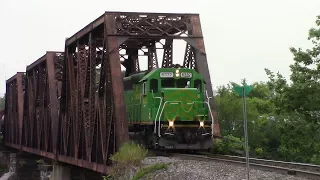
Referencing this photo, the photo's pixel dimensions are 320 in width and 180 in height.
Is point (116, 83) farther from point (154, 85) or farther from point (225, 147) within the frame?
point (225, 147)

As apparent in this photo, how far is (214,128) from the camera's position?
22297 mm

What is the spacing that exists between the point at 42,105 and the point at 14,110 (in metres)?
20.1

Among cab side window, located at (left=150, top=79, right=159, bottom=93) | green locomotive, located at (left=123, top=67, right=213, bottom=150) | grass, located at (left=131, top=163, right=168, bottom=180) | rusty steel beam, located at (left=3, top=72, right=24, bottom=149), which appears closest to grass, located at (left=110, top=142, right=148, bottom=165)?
grass, located at (left=131, top=163, right=168, bottom=180)

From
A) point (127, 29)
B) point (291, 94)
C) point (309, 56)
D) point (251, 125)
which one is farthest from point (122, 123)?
point (251, 125)

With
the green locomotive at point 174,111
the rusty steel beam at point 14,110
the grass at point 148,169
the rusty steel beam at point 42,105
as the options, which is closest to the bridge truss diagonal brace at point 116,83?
the green locomotive at point 174,111

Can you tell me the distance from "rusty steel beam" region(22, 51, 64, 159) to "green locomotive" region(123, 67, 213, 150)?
1431cm

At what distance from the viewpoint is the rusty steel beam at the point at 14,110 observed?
56.5m

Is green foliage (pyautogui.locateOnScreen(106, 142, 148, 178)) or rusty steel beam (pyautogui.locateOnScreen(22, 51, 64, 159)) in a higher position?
rusty steel beam (pyautogui.locateOnScreen(22, 51, 64, 159))

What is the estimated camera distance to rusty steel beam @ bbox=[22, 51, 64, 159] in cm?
3828

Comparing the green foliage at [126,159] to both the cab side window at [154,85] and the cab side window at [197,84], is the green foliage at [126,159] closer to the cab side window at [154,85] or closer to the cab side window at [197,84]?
the cab side window at [154,85]

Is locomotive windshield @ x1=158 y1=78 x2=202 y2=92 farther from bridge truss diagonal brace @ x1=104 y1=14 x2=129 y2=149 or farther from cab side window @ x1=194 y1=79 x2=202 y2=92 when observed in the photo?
bridge truss diagonal brace @ x1=104 y1=14 x2=129 y2=149

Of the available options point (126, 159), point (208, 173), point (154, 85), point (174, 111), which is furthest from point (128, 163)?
point (154, 85)

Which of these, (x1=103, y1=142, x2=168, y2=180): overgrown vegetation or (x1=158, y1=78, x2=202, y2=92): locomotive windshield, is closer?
(x1=103, y1=142, x2=168, y2=180): overgrown vegetation

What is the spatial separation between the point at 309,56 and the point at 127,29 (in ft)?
31.9
